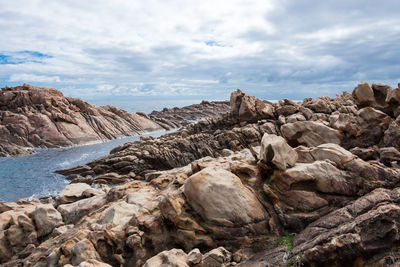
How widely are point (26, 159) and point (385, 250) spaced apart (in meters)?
59.9

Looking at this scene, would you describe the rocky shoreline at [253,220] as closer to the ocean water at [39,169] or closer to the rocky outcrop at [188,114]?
the ocean water at [39,169]

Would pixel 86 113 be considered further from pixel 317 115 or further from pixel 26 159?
pixel 317 115

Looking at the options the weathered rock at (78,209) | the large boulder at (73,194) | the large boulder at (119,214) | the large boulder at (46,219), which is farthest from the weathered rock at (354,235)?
the large boulder at (73,194)

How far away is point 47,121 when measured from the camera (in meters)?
68.9

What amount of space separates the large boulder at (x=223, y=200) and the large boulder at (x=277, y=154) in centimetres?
168

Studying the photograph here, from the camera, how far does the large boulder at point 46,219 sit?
1688cm

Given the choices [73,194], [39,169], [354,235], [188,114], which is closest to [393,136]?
[354,235]

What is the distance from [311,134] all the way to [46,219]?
2001cm

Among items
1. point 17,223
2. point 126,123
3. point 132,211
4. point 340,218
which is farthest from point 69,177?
point 126,123

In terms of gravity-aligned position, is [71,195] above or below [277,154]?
below

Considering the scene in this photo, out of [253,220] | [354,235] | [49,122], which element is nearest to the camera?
[354,235]

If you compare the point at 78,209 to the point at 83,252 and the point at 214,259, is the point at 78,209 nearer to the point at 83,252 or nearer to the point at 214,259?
the point at 83,252

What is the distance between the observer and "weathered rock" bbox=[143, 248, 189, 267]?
9470 millimetres

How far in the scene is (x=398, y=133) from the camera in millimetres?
16000
